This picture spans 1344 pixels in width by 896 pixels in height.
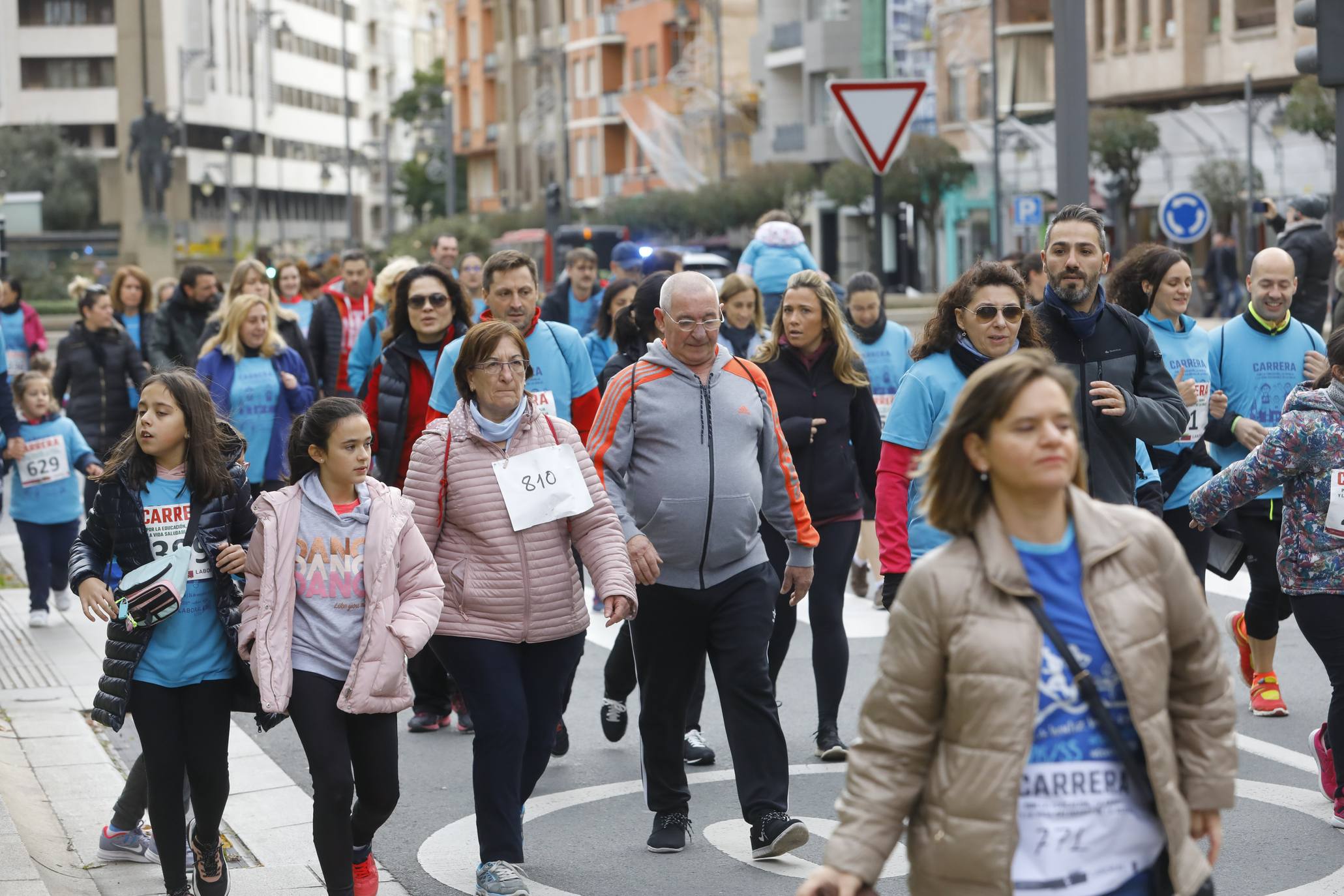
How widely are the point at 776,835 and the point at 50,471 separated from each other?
6.69 metres

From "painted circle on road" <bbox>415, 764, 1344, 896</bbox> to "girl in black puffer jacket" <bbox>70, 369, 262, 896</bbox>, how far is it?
94cm

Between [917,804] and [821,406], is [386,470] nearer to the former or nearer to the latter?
[821,406]

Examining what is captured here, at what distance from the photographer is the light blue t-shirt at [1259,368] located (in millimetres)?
8758

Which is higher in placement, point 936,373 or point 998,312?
point 998,312

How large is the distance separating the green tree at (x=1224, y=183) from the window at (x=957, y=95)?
17.0 metres

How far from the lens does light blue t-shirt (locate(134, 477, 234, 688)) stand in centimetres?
586

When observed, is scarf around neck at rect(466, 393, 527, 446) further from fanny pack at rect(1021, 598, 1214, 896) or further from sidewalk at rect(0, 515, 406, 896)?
→ fanny pack at rect(1021, 598, 1214, 896)

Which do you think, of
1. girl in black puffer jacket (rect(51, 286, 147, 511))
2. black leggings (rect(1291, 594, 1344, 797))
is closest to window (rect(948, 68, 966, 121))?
girl in black puffer jacket (rect(51, 286, 147, 511))

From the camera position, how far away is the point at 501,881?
6.20 meters

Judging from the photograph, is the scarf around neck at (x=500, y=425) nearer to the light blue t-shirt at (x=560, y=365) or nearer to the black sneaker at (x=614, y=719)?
the light blue t-shirt at (x=560, y=365)

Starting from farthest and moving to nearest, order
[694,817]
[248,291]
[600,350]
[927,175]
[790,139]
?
[790,139] → [927,175] → [248,291] → [600,350] → [694,817]

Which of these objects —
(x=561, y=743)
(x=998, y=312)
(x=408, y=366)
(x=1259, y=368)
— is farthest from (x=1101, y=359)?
(x=408, y=366)

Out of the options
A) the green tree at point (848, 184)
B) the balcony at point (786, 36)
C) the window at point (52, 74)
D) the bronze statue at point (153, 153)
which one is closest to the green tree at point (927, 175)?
the green tree at point (848, 184)

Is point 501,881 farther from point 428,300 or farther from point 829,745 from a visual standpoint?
point 428,300
